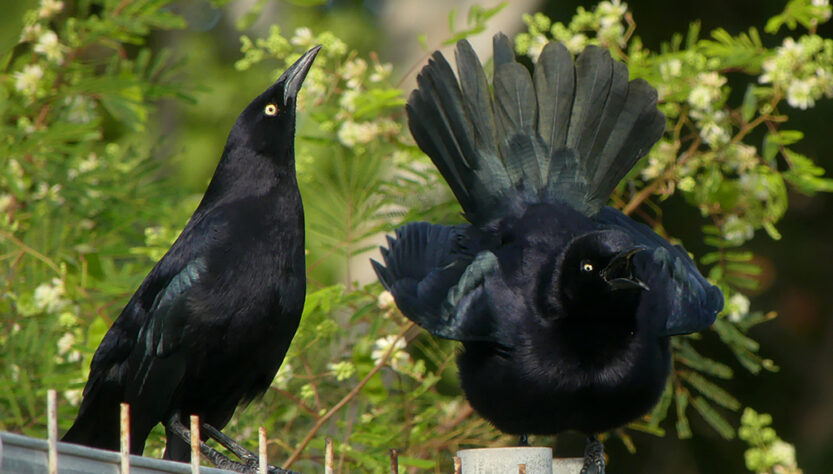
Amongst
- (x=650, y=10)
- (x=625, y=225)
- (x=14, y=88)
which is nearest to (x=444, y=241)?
(x=625, y=225)

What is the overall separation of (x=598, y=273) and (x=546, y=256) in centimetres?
39

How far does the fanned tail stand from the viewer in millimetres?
4066

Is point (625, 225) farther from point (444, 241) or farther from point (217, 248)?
point (217, 248)

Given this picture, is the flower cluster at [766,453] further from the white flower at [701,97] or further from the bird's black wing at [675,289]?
the white flower at [701,97]

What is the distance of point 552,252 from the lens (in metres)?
3.74

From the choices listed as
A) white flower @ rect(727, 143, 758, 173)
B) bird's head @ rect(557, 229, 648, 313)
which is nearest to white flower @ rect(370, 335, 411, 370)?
bird's head @ rect(557, 229, 648, 313)

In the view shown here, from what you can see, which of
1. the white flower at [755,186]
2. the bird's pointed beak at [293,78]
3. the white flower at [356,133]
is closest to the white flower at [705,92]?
the white flower at [755,186]

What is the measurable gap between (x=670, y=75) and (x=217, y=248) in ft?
6.91

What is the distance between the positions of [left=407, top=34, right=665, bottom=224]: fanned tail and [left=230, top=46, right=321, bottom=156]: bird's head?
87 cm

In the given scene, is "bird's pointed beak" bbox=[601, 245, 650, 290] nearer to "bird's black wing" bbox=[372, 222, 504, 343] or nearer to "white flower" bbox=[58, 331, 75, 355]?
"bird's black wing" bbox=[372, 222, 504, 343]

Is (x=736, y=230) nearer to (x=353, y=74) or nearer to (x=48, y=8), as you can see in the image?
(x=353, y=74)

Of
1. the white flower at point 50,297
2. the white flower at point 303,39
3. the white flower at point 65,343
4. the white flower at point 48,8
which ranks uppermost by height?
the white flower at point 48,8

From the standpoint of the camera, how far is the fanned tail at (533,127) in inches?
160

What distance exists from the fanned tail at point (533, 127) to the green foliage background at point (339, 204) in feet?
0.77
